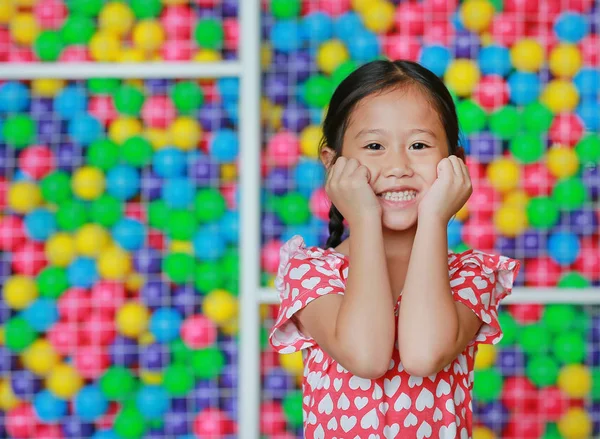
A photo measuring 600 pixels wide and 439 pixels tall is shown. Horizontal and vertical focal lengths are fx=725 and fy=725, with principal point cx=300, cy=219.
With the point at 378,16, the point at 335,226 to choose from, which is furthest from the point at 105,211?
the point at 335,226

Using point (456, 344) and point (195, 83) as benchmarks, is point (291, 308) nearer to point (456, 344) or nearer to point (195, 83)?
point (456, 344)

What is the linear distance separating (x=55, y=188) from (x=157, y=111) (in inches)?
15.0

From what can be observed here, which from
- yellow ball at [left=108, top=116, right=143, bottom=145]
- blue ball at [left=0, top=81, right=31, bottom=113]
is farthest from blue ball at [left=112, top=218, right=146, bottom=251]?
blue ball at [left=0, top=81, right=31, bottom=113]

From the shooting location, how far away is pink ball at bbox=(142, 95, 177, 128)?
218 cm

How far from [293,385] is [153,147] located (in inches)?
32.6

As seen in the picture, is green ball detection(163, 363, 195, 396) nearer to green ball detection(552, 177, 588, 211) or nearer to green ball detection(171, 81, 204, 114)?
green ball detection(171, 81, 204, 114)

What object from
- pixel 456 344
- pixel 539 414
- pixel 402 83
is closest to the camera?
pixel 456 344

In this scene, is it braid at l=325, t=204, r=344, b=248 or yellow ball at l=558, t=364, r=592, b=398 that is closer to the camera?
braid at l=325, t=204, r=344, b=248

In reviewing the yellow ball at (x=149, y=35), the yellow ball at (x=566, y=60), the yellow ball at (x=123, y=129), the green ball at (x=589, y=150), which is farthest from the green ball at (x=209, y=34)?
the green ball at (x=589, y=150)

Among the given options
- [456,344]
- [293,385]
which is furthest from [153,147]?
[456,344]

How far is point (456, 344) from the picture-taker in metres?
0.92

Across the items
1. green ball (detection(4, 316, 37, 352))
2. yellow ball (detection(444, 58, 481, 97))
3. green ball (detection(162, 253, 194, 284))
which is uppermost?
yellow ball (detection(444, 58, 481, 97))

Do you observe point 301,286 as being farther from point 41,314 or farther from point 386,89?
point 41,314

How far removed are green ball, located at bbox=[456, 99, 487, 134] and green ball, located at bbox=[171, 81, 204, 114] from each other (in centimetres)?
78
